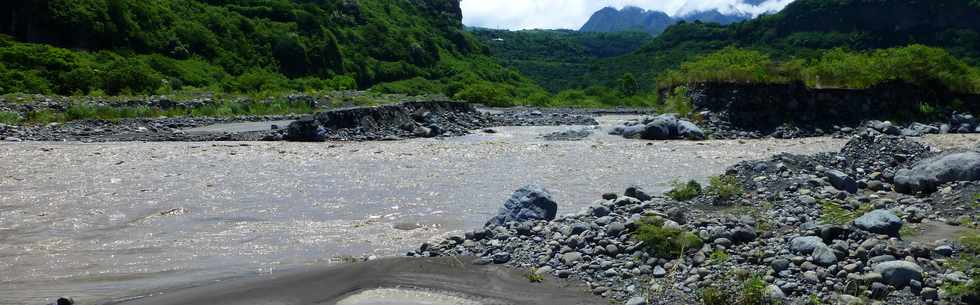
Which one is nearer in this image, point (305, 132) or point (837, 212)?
point (837, 212)

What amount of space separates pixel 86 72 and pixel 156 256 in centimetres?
4534

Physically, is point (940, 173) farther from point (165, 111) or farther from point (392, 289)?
point (165, 111)

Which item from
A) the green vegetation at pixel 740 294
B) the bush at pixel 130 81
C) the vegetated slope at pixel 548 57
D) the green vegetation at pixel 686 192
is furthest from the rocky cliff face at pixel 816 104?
the vegetated slope at pixel 548 57

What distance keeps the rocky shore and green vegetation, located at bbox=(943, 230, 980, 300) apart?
0.02 meters

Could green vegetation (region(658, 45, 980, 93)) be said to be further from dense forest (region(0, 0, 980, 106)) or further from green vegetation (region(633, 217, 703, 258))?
green vegetation (region(633, 217, 703, 258))

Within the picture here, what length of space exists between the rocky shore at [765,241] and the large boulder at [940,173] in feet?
0.08

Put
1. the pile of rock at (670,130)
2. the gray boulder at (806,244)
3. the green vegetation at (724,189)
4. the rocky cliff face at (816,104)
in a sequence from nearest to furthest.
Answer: the gray boulder at (806,244) → the green vegetation at (724,189) → the pile of rock at (670,130) → the rocky cliff face at (816,104)

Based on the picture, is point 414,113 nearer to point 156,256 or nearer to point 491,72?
point 156,256

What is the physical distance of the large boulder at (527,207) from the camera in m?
11.6

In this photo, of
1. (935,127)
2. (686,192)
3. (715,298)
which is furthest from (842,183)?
(935,127)

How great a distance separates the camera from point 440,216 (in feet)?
44.7

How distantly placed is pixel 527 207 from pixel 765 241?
3.82 meters

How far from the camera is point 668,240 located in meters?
9.13

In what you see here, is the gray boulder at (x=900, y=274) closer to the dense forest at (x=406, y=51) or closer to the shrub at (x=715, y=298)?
the shrub at (x=715, y=298)
